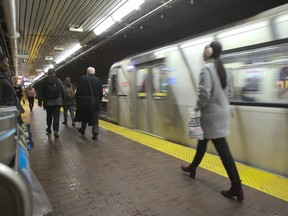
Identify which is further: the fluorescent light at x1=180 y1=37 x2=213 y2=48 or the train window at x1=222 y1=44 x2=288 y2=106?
the fluorescent light at x1=180 y1=37 x2=213 y2=48

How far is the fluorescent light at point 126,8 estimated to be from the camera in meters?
5.39

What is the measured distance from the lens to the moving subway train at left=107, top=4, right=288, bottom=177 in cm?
316

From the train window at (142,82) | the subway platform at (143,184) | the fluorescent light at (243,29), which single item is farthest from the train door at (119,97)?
the fluorescent light at (243,29)

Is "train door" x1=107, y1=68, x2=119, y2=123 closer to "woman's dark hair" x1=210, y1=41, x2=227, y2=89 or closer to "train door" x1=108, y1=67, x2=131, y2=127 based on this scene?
"train door" x1=108, y1=67, x2=131, y2=127

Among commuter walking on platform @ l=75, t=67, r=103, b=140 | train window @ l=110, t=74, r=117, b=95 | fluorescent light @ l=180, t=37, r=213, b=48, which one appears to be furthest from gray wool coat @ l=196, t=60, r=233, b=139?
train window @ l=110, t=74, r=117, b=95

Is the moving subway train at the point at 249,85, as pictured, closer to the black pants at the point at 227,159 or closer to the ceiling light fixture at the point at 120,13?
the black pants at the point at 227,159

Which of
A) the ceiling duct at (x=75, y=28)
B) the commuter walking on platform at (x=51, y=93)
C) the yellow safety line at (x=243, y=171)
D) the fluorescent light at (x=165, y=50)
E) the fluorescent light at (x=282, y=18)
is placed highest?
the ceiling duct at (x=75, y=28)

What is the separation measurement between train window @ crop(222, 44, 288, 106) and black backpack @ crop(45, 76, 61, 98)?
148 inches

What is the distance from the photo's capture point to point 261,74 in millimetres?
3404

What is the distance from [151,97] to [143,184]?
10.3 ft

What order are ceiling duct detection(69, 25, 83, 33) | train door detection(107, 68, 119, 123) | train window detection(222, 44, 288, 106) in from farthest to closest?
ceiling duct detection(69, 25, 83, 33) → train door detection(107, 68, 119, 123) → train window detection(222, 44, 288, 106)

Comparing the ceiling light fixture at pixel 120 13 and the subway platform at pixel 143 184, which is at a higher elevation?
the ceiling light fixture at pixel 120 13

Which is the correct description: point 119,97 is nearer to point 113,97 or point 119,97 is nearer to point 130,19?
point 113,97

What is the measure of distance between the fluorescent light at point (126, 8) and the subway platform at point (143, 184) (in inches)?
122
